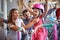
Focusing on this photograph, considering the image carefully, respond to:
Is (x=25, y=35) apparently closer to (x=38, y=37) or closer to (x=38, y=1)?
(x=38, y=37)

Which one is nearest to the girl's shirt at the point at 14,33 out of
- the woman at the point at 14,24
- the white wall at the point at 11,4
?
the woman at the point at 14,24

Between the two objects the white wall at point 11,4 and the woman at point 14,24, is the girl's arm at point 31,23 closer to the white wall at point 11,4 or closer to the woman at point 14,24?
the woman at point 14,24

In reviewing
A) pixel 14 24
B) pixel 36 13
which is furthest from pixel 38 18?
pixel 14 24

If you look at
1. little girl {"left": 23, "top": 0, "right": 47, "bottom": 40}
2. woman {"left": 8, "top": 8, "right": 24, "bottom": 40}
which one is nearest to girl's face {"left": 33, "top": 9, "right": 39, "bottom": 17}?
little girl {"left": 23, "top": 0, "right": 47, "bottom": 40}

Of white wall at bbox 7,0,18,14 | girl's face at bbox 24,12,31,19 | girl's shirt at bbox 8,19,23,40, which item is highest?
white wall at bbox 7,0,18,14

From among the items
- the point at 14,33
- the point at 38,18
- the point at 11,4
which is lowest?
the point at 14,33

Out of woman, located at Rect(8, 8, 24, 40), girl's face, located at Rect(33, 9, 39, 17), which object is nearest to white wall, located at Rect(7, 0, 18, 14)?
woman, located at Rect(8, 8, 24, 40)

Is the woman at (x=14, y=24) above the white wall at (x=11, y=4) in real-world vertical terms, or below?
below

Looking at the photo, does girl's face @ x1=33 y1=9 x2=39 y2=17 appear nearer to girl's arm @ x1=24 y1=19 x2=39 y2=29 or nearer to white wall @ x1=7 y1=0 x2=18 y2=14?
girl's arm @ x1=24 y1=19 x2=39 y2=29

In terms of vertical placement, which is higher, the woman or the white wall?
the white wall

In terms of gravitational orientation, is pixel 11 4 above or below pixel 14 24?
above

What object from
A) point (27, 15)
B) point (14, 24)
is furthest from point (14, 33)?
point (27, 15)

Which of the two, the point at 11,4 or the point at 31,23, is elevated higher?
the point at 11,4

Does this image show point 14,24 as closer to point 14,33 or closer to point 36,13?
point 14,33
